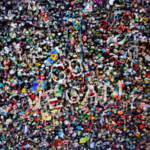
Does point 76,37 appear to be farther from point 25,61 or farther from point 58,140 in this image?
point 58,140

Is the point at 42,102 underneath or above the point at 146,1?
underneath

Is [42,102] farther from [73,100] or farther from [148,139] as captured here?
[148,139]

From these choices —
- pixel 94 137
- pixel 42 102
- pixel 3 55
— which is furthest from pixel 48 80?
pixel 94 137

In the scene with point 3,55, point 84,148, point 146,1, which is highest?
point 146,1

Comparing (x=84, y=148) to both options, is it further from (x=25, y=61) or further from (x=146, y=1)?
(x=146, y=1)

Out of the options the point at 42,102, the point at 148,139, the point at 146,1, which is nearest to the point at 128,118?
the point at 148,139

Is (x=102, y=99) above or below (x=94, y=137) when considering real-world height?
above

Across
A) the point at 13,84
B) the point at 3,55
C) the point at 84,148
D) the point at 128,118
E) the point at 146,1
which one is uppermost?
the point at 146,1

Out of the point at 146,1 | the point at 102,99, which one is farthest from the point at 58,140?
the point at 146,1
